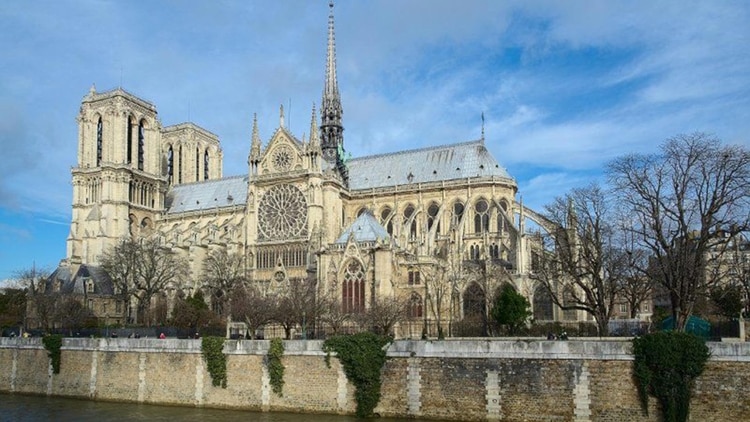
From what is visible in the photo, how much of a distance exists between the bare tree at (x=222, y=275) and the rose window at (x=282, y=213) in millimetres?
3606

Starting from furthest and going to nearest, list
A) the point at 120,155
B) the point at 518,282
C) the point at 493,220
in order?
the point at 120,155, the point at 493,220, the point at 518,282

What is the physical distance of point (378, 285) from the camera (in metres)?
46.7

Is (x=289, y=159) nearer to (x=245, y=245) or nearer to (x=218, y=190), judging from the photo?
(x=245, y=245)

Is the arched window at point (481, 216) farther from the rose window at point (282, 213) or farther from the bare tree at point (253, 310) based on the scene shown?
the bare tree at point (253, 310)

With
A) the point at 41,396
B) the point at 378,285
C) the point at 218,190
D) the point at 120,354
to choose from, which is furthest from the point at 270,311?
the point at 218,190

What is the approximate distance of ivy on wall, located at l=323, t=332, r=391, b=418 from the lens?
30031 millimetres

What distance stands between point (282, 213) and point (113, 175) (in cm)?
2277

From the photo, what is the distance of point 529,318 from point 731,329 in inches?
589

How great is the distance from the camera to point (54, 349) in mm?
39844

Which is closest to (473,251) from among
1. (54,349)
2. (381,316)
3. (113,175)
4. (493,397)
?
(381,316)

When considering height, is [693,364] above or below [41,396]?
above

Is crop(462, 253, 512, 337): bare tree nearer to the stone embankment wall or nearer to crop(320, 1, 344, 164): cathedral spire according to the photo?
the stone embankment wall

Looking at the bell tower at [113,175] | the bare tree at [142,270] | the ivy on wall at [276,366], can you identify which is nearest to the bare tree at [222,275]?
the bare tree at [142,270]

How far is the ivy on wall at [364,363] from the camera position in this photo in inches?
1182
